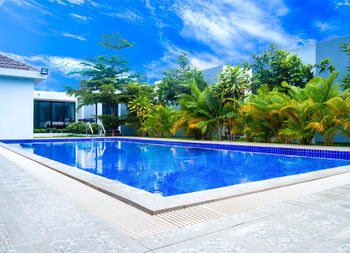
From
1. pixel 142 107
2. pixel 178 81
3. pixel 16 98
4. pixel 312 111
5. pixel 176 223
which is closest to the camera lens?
pixel 176 223

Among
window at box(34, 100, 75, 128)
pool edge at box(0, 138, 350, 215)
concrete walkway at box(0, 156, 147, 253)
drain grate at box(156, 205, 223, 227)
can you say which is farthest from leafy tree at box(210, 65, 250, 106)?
window at box(34, 100, 75, 128)

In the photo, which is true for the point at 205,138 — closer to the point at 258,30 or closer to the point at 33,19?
the point at 258,30

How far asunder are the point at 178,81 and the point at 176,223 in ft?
47.3

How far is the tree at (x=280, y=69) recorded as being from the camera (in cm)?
1117

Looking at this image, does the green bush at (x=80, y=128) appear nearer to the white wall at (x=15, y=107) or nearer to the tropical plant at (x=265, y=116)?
the white wall at (x=15, y=107)

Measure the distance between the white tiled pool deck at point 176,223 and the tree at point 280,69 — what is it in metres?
9.15

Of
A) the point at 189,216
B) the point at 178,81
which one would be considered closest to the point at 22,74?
the point at 178,81

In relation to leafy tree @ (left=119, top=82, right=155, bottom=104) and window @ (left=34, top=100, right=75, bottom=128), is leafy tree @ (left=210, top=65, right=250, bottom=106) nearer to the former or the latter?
leafy tree @ (left=119, top=82, right=155, bottom=104)

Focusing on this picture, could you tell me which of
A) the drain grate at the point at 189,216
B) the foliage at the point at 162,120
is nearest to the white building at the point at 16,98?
the foliage at the point at 162,120

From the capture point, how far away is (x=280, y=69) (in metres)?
11.7

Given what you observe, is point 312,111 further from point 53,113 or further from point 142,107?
point 53,113

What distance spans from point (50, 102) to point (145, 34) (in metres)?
59.1

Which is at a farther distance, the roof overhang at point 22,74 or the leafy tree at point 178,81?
the leafy tree at point 178,81

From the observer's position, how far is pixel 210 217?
232cm
